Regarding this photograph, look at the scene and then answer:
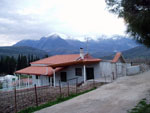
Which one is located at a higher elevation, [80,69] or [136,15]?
[136,15]

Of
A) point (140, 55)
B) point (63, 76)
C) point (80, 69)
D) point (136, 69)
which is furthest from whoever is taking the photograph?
point (140, 55)

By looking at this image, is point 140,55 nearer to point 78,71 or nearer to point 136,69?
point 136,69

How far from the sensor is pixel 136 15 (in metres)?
6.27

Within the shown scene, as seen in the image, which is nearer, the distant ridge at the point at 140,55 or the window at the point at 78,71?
the distant ridge at the point at 140,55

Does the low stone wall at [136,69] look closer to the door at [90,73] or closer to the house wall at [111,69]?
the house wall at [111,69]

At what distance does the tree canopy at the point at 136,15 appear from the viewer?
612 cm

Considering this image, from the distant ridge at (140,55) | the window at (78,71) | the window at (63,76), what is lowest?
the window at (63,76)

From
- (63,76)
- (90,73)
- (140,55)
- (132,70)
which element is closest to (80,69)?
(90,73)

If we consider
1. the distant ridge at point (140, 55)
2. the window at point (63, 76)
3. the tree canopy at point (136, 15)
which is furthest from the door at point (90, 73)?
the tree canopy at point (136, 15)

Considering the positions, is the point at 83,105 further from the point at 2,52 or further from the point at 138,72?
the point at 2,52

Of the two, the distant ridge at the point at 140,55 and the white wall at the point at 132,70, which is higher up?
the distant ridge at the point at 140,55

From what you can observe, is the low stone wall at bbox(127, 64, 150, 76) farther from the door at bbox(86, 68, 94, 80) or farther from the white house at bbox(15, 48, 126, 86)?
the door at bbox(86, 68, 94, 80)

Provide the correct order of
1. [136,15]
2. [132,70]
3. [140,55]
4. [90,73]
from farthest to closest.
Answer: [140,55], [90,73], [132,70], [136,15]

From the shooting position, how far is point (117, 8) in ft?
23.5
